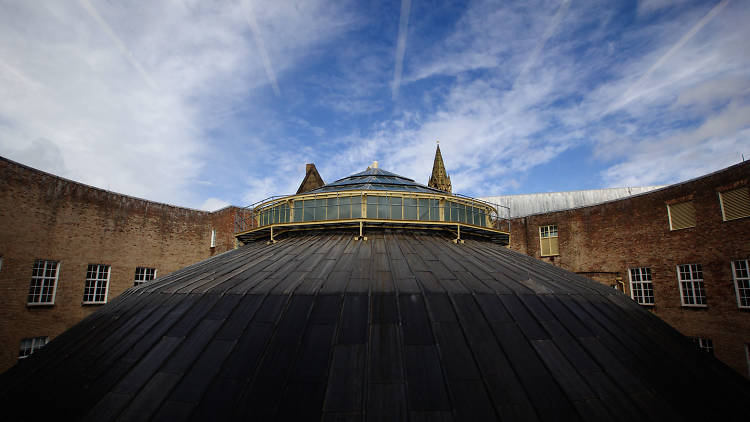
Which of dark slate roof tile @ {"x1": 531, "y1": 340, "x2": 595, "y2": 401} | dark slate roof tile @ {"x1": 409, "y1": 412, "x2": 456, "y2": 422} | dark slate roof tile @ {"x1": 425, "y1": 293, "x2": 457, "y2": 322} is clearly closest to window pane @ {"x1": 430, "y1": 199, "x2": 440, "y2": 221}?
dark slate roof tile @ {"x1": 425, "y1": 293, "x2": 457, "y2": 322}

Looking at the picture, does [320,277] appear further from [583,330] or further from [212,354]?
[583,330]

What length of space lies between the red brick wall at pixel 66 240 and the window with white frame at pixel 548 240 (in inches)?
1393

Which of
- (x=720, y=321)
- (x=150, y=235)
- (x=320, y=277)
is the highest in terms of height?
→ (x=150, y=235)

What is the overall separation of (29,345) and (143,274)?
924 cm

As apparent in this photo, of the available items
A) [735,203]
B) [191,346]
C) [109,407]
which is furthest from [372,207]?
[735,203]

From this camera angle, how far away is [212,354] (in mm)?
7887

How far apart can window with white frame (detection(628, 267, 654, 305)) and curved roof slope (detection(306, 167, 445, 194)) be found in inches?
736

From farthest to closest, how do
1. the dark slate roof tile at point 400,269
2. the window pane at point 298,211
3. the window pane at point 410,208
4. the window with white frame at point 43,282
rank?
the window with white frame at point 43,282, the window pane at point 298,211, the window pane at point 410,208, the dark slate roof tile at point 400,269

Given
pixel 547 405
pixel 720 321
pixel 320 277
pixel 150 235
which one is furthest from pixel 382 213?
pixel 150 235

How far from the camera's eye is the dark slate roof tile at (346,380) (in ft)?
21.7

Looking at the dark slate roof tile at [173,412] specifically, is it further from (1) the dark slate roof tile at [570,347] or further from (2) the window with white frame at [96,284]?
(2) the window with white frame at [96,284]

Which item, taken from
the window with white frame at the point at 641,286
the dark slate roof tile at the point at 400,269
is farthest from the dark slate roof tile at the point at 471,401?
the window with white frame at the point at 641,286

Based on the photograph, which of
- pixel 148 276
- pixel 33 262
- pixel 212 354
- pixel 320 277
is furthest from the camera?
pixel 148 276

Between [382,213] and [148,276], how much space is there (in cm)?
2744
